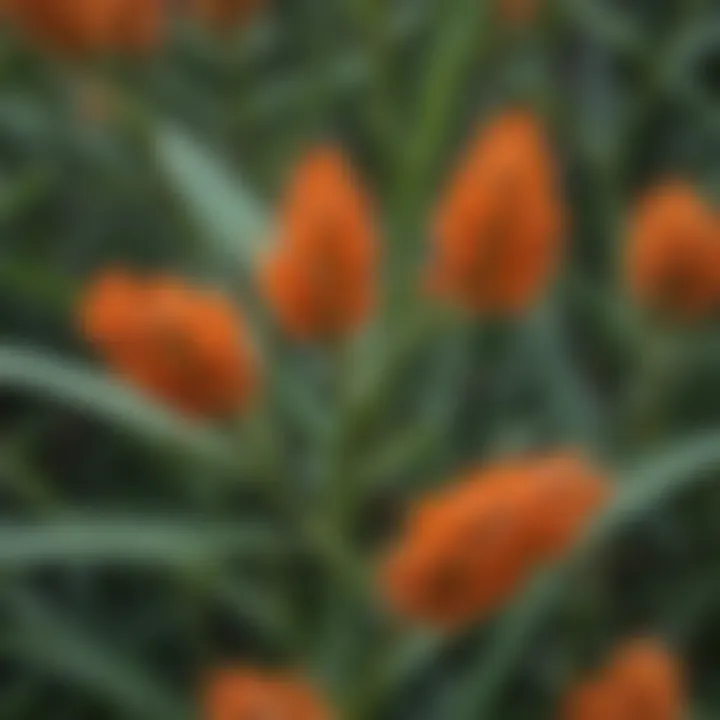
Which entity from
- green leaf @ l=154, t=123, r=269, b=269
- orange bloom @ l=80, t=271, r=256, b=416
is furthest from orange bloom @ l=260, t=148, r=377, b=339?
green leaf @ l=154, t=123, r=269, b=269

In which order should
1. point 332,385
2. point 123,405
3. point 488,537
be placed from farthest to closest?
1. point 332,385
2. point 123,405
3. point 488,537

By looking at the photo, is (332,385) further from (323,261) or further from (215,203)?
(323,261)

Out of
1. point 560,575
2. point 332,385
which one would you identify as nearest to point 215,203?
point 332,385

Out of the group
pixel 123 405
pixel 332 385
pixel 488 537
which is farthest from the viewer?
pixel 332 385

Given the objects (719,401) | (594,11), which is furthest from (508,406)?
(594,11)

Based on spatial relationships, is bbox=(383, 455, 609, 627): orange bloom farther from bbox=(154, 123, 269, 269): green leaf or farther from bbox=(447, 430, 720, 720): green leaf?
bbox=(154, 123, 269, 269): green leaf
